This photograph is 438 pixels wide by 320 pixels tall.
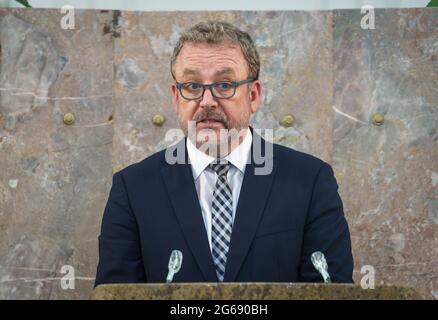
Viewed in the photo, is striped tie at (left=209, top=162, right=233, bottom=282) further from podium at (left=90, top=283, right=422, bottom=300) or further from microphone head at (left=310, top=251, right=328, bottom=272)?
podium at (left=90, top=283, right=422, bottom=300)

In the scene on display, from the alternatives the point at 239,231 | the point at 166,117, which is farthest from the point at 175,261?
the point at 166,117

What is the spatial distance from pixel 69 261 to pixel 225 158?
4.07ft

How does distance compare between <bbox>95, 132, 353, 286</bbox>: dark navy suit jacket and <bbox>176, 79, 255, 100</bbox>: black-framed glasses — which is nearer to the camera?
<bbox>95, 132, 353, 286</bbox>: dark navy suit jacket

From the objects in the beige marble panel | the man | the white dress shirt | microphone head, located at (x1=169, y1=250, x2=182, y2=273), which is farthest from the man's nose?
the beige marble panel

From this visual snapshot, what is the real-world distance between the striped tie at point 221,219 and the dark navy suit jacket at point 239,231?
0.04 m

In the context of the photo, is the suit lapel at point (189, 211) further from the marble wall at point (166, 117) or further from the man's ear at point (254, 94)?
the marble wall at point (166, 117)

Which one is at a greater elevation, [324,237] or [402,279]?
[324,237]

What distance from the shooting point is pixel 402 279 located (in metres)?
3.95

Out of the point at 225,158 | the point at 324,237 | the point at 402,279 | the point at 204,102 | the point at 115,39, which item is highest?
the point at 115,39

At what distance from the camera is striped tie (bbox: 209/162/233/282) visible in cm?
282

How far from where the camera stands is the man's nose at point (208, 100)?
2.92m

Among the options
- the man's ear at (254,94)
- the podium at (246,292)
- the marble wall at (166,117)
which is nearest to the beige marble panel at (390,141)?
the marble wall at (166,117)

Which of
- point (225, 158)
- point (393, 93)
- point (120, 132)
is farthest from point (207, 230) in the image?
point (393, 93)

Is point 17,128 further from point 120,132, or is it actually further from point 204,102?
point 204,102
